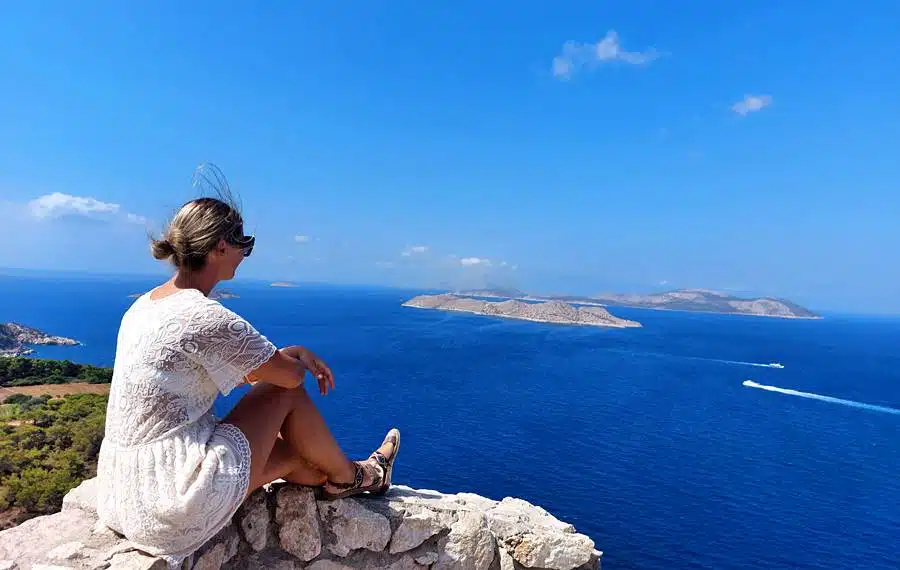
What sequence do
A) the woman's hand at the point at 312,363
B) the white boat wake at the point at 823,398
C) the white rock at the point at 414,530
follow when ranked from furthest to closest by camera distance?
the white boat wake at the point at 823,398
the white rock at the point at 414,530
the woman's hand at the point at 312,363

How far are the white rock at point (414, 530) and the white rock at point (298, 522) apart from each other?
505 mm

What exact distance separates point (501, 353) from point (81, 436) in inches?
2099

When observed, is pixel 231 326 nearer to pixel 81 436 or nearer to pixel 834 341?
pixel 81 436

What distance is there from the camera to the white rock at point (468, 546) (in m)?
3.51

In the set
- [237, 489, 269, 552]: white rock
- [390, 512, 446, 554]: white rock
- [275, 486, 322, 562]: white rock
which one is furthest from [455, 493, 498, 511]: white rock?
[237, 489, 269, 552]: white rock

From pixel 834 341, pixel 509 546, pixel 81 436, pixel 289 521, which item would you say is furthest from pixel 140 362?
pixel 834 341

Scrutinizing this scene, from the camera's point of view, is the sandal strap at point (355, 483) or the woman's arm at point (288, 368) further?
the sandal strap at point (355, 483)

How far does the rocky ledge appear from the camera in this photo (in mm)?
2551

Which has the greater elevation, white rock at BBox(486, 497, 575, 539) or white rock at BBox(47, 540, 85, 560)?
white rock at BBox(47, 540, 85, 560)

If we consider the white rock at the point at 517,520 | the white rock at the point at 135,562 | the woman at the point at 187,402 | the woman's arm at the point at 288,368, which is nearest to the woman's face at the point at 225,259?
the woman at the point at 187,402

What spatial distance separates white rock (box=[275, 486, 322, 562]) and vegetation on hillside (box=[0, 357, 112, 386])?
3637cm

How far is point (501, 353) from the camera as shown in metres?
68.2

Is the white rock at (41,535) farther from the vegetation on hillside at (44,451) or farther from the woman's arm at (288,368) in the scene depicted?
the vegetation on hillside at (44,451)

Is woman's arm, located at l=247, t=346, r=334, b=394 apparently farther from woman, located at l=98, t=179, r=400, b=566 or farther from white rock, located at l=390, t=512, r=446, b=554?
white rock, located at l=390, t=512, r=446, b=554
